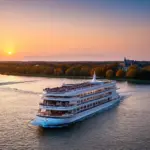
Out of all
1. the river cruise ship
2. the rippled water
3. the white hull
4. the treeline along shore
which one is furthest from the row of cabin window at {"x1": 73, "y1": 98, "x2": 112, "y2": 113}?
the treeline along shore

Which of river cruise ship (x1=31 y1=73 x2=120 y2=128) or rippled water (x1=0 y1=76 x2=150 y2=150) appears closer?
rippled water (x1=0 y1=76 x2=150 y2=150)

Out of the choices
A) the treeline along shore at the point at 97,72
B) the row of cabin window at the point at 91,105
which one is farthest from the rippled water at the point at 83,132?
the treeline along shore at the point at 97,72

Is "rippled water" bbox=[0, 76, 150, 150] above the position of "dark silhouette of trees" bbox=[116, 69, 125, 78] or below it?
below

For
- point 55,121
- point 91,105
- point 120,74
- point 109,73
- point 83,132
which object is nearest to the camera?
point 83,132

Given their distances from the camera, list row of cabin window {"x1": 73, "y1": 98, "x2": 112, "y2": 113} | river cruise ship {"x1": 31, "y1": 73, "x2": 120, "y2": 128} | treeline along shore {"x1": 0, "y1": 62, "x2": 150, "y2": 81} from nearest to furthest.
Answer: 1. river cruise ship {"x1": 31, "y1": 73, "x2": 120, "y2": 128}
2. row of cabin window {"x1": 73, "y1": 98, "x2": 112, "y2": 113}
3. treeline along shore {"x1": 0, "y1": 62, "x2": 150, "y2": 81}

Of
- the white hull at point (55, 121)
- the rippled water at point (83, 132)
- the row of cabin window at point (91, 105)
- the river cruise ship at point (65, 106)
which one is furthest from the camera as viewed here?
the row of cabin window at point (91, 105)

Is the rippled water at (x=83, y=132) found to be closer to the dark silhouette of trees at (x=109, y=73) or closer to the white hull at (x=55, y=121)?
the white hull at (x=55, y=121)

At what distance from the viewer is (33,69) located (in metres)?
106

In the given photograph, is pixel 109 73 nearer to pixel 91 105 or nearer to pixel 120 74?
pixel 120 74

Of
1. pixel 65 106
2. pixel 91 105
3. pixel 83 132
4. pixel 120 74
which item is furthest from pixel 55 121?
pixel 120 74

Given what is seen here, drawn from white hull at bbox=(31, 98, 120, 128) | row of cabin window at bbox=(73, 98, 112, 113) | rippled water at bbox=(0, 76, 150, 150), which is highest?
row of cabin window at bbox=(73, 98, 112, 113)

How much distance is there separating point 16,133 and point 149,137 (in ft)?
32.2

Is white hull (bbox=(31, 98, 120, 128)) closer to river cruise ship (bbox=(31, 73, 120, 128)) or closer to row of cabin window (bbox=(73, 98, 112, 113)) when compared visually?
river cruise ship (bbox=(31, 73, 120, 128))

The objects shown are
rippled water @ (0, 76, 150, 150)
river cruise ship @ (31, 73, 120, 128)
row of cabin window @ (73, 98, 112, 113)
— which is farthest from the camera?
row of cabin window @ (73, 98, 112, 113)
